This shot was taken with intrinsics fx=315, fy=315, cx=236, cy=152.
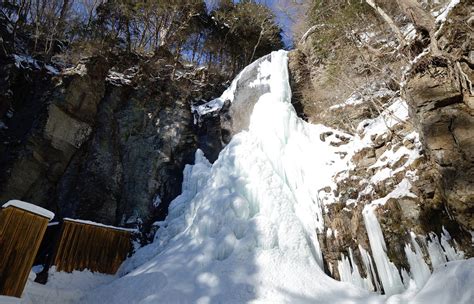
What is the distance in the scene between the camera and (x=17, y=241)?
4.56m

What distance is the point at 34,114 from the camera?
29.8 feet

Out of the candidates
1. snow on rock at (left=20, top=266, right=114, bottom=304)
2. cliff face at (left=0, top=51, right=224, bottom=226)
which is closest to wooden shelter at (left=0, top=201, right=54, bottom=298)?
snow on rock at (left=20, top=266, right=114, bottom=304)

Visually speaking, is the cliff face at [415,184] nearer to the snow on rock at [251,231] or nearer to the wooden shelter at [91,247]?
the snow on rock at [251,231]

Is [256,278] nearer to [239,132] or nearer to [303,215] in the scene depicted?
[303,215]

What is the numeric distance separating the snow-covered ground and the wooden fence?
1.17 m

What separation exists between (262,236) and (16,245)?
13.1 ft

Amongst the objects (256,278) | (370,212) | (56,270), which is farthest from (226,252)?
(56,270)

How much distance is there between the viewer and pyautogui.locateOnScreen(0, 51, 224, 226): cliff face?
8586 millimetres

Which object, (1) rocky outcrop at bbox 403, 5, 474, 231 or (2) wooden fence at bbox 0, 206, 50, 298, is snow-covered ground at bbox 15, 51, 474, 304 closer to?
(1) rocky outcrop at bbox 403, 5, 474, 231

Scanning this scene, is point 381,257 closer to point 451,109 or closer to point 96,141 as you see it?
point 451,109

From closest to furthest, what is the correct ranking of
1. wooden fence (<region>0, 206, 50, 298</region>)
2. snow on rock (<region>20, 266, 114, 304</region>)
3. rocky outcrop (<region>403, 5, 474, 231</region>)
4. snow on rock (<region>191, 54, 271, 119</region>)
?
1. rocky outcrop (<region>403, 5, 474, 231</region>)
2. wooden fence (<region>0, 206, 50, 298</region>)
3. snow on rock (<region>20, 266, 114, 304</region>)
4. snow on rock (<region>191, 54, 271, 119</region>)

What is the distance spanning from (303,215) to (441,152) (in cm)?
286

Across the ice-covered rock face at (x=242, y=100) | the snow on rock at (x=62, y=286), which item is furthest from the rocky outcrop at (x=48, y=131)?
the ice-covered rock face at (x=242, y=100)

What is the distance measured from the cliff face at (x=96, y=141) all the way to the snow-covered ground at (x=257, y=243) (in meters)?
1.46
